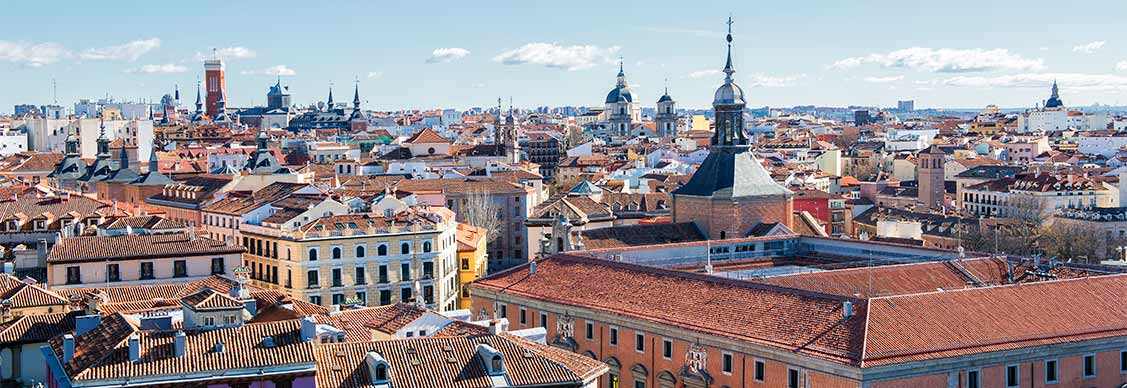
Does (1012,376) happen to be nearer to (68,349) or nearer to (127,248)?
(68,349)

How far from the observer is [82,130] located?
529 ft

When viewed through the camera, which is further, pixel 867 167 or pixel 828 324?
pixel 867 167

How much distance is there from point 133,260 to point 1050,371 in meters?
29.7

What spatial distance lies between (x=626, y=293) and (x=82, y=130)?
128 m

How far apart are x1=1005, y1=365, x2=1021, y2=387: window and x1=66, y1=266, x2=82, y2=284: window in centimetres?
2980

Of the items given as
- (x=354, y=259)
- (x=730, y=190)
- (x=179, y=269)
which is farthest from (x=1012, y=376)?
(x=354, y=259)

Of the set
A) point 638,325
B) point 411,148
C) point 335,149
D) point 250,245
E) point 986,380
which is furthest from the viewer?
point 335,149

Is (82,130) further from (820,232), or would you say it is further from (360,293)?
(820,232)

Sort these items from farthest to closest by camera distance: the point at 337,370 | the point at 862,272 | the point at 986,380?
the point at 862,272 < the point at 986,380 < the point at 337,370

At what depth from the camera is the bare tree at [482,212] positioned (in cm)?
8950

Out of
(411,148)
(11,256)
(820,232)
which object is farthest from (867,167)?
(11,256)

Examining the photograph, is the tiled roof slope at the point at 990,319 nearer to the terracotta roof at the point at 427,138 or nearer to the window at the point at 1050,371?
the window at the point at 1050,371

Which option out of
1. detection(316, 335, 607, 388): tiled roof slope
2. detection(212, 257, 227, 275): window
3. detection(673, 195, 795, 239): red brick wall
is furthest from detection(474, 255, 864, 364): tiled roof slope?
detection(673, 195, 795, 239): red brick wall

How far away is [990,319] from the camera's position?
37.9m
